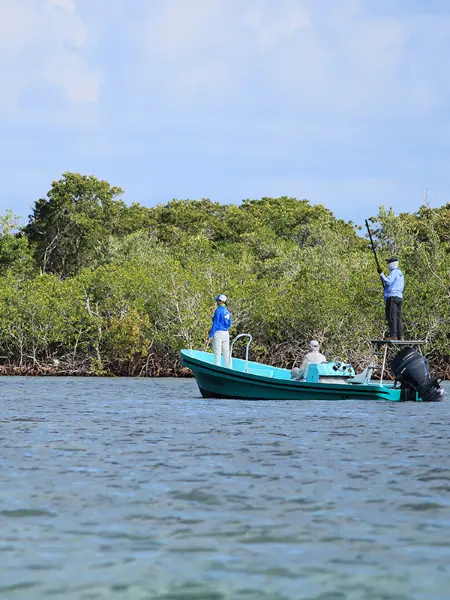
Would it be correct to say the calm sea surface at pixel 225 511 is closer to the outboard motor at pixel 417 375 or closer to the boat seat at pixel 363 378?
the outboard motor at pixel 417 375

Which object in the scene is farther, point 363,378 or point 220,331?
point 220,331

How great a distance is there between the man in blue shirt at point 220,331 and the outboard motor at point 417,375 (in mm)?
3860

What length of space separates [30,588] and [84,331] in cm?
3492

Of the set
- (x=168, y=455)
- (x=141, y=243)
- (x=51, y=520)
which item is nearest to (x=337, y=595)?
(x=51, y=520)

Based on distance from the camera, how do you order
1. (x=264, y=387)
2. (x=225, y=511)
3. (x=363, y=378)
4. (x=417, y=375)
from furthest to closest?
(x=264, y=387) < (x=363, y=378) < (x=417, y=375) < (x=225, y=511)

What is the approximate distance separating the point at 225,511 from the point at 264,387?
14.7 metres

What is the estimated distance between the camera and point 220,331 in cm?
2311

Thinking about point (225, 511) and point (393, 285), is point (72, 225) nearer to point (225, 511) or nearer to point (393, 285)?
point (393, 285)

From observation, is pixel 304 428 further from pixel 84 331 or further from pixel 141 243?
pixel 141 243

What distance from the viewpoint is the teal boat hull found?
2214cm

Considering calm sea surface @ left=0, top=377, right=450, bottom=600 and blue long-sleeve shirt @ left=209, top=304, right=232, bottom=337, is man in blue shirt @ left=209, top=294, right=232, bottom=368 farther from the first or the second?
calm sea surface @ left=0, top=377, right=450, bottom=600

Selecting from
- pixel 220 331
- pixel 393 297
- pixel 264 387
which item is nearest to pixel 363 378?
pixel 393 297

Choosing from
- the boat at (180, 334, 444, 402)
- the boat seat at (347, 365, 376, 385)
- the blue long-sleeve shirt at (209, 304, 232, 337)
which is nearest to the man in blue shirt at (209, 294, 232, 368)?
the blue long-sleeve shirt at (209, 304, 232, 337)

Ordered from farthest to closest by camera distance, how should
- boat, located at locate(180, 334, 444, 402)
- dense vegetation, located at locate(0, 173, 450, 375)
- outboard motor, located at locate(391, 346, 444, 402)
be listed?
1. dense vegetation, located at locate(0, 173, 450, 375)
2. boat, located at locate(180, 334, 444, 402)
3. outboard motor, located at locate(391, 346, 444, 402)
